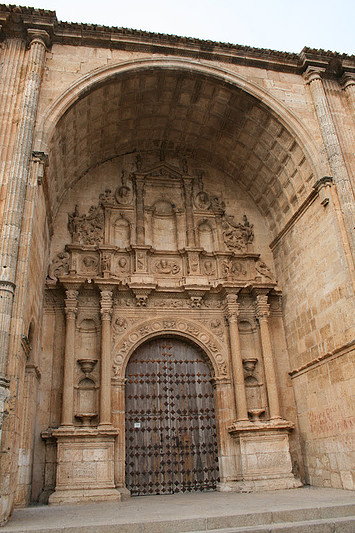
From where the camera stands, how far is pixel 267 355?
8805 millimetres

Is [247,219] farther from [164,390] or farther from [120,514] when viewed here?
[120,514]

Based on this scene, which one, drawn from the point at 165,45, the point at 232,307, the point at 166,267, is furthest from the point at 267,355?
the point at 165,45

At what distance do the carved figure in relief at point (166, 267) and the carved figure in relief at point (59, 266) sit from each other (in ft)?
5.78

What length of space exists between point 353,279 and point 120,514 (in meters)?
4.62

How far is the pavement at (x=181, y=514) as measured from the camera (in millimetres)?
4473

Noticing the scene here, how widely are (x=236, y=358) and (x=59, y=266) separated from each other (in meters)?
3.79

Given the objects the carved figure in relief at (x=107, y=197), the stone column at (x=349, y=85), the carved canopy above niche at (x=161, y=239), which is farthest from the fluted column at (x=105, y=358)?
the stone column at (x=349, y=85)

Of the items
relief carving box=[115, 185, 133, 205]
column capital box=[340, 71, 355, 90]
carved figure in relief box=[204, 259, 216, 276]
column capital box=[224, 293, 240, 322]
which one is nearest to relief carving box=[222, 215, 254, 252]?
carved figure in relief box=[204, 259, 216, 276]

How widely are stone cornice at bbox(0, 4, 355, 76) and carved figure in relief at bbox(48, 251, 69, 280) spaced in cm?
387

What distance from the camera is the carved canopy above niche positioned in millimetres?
9180

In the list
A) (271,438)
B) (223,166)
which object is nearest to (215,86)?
(223,166)

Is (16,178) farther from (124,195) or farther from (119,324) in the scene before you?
(124,195)

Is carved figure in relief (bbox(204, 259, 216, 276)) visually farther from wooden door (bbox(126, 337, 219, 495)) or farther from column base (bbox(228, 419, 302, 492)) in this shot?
column base (bbox(228, 419, 302, 492))

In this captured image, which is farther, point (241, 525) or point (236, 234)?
point (236, 234)
